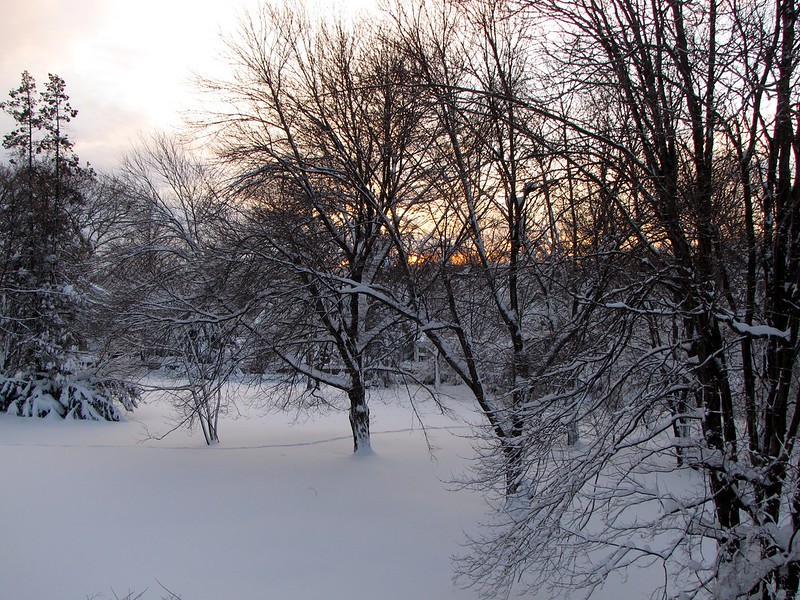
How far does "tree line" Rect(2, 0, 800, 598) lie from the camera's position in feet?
16.5

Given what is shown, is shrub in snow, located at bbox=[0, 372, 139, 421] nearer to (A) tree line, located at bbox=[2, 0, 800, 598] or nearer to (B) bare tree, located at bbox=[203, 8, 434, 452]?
(A) tree line, located at bbox=[2, 0, 800, 598]

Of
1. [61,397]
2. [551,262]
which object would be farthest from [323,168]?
[61,397]

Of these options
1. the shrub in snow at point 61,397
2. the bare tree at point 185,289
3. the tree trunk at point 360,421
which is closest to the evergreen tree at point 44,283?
the shrub in snow at point 61,397

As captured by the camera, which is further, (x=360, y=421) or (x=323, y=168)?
(x=360, y=421)

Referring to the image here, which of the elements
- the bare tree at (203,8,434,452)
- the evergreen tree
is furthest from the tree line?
the evergreen tree

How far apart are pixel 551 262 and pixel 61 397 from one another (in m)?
18.9

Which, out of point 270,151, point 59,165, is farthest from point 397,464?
point 59,165

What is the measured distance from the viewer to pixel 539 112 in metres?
5.43

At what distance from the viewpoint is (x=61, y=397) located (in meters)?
19.0

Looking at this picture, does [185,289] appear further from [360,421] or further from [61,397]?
[61,397]

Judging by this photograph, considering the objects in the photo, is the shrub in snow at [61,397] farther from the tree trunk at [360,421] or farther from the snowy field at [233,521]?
the tree trunk at [360,421]

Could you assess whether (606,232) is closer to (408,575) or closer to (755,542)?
(755,542)

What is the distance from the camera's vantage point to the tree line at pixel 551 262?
5.03 meters

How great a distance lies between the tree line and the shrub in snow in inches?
199
